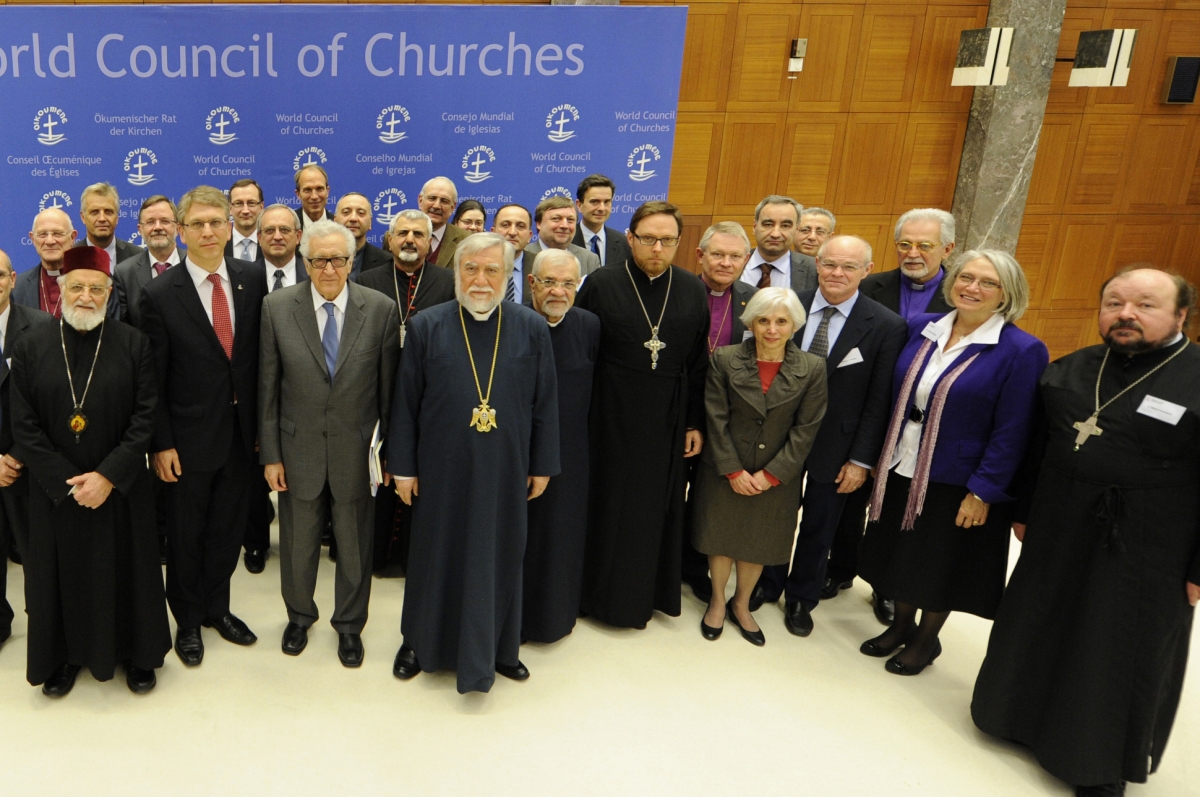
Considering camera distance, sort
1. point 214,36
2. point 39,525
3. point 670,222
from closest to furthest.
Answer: point 39,525 < point 670,222 < point 214,36

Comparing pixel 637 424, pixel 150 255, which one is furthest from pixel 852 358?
pixel 150 255

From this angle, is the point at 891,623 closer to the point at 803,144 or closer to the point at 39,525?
the point at 39,525

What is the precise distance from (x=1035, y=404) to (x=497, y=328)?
2081mm

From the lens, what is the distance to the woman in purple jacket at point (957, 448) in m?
3.12

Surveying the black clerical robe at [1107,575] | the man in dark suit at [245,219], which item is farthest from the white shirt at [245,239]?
the black clerical robe at [1107,575]

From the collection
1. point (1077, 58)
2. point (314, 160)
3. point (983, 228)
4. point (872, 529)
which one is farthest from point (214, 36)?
point (1077, 58)

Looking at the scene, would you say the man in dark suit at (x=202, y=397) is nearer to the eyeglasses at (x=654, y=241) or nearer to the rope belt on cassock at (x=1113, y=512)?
the eyeglasses at (x=654, y=241)

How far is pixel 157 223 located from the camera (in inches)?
159

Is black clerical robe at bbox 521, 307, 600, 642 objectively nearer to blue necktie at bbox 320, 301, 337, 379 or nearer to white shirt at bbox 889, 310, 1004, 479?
blue necktie at bbox 320, 301, 337, 379

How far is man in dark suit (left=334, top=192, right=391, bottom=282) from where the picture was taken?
4266 mm

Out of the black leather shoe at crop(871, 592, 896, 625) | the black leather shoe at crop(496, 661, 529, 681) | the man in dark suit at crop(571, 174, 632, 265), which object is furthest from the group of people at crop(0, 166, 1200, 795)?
the man in dark suit at crop(571, 174, 632, 265)

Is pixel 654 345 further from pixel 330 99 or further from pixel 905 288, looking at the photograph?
pixel 330 99

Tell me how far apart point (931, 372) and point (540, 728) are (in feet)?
6.97

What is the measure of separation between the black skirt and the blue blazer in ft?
0.40
